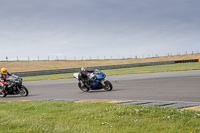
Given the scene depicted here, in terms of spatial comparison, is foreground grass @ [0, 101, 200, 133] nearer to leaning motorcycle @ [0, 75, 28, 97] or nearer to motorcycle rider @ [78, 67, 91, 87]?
leaning motorcycle @ [0, 75, 28, 97]

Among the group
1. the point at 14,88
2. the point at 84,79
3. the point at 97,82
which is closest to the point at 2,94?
the point at 14,88

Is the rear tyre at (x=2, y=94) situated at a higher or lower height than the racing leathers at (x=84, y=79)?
lower

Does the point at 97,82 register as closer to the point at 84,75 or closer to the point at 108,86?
the point at 108,86

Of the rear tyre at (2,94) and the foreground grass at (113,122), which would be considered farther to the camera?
the rear tyre at (2,94)

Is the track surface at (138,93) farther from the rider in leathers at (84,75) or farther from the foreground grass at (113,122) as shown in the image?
the foreground grass at (113,122)

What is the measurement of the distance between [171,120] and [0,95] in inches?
462

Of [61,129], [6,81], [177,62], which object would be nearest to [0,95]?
[6,81]

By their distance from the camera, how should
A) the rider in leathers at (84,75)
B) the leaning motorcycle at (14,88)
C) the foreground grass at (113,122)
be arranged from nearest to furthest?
the foreground grass at (113,122) < the leaning motorcycle at (14,88) < the rider in leathers at (84,75)

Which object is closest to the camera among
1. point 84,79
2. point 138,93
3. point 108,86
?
point 138,93

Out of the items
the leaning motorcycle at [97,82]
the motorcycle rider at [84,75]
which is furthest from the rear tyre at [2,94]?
the leaning motorcycle at [97,82]

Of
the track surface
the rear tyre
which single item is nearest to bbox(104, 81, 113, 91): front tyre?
the track surface

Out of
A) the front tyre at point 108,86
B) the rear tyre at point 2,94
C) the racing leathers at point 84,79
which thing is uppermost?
the racing leathers at point 84,79

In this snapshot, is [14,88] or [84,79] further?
[84,79]

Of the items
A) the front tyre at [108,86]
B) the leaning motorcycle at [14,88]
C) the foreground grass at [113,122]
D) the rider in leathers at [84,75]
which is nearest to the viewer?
the foreground grass at [113,122]
